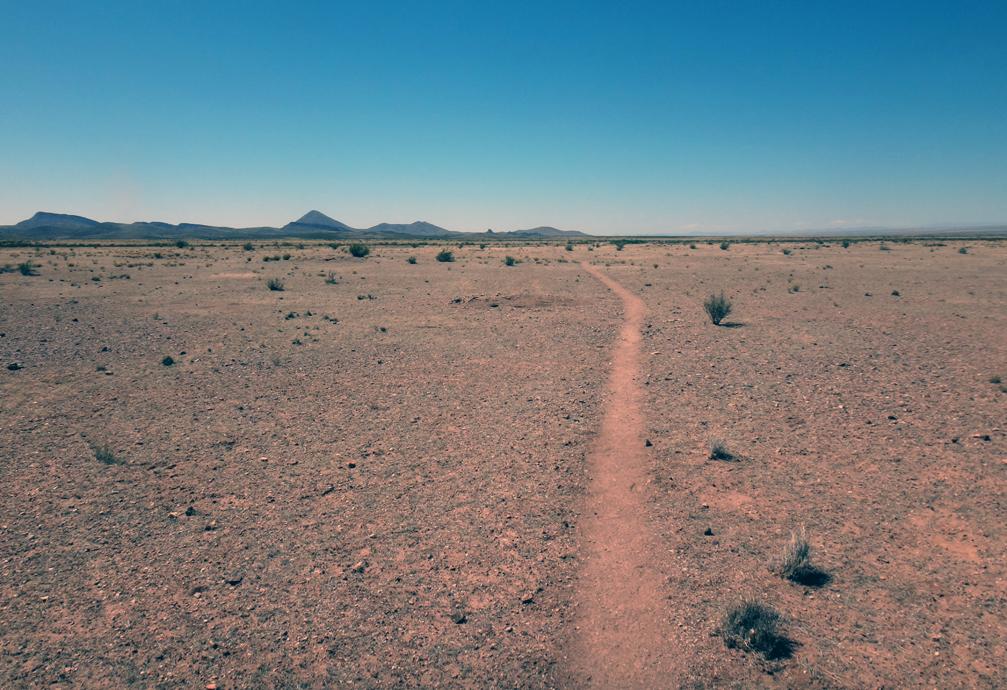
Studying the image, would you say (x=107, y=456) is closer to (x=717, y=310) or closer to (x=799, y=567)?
(x=799, y=567)

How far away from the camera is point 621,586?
20.5 feet

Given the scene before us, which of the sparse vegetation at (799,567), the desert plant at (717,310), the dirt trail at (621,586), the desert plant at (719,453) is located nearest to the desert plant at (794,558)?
the sparse vegetation at (799,567)

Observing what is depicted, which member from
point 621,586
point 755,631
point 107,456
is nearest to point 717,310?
point 621,586

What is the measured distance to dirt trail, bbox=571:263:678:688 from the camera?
17.0 feet

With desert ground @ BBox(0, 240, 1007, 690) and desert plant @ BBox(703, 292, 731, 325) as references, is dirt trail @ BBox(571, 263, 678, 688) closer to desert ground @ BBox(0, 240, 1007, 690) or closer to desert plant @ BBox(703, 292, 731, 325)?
desert ground @ BBox(0, 240, 1007, 690)

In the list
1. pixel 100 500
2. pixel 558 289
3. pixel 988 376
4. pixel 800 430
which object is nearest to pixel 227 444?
pixel 100 500

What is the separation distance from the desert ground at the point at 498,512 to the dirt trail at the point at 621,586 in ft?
0.12

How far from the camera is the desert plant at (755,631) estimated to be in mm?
5297

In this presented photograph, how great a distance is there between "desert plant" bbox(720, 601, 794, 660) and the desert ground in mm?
65

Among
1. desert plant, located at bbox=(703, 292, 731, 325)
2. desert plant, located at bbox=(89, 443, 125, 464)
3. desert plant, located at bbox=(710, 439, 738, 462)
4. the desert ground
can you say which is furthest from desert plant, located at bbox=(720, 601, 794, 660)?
desert plant, located at bbox=(703, 292, 731, 325)

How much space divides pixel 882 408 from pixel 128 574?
499 inches

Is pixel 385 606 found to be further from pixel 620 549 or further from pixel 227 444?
pixel 227 444

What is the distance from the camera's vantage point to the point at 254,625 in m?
5.65

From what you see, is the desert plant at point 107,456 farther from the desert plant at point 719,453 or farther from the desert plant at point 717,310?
the desert plant at point 717,310
